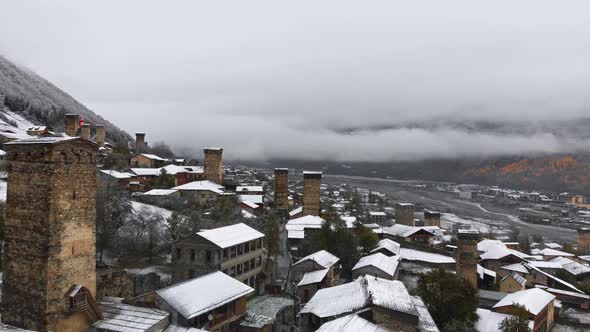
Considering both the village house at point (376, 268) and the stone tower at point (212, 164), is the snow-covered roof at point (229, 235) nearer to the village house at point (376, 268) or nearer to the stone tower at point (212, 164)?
the village house at point (376, 268)

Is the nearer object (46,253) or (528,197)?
(46,253)

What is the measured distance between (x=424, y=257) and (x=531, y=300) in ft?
48.9

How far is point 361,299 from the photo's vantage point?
20.3 meters

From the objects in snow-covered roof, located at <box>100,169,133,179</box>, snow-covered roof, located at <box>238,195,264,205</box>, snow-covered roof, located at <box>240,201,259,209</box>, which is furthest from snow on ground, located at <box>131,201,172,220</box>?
snow-covered roof, located at <box>238,195,264,205</box>

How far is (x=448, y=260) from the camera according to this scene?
41750 mm

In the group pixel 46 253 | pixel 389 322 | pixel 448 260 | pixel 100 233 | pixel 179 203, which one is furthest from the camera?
pixel 179 203

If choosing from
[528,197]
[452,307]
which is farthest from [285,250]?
[528,197]

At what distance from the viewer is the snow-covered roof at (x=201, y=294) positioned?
734 inches

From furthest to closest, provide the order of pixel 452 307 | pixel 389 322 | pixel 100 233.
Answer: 1. pixel 100 233
2. pixel 452 307
3. pixel 389 322

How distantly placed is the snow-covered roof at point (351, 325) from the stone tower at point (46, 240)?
8.97 metres

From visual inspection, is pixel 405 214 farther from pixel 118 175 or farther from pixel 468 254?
pixel 118 175

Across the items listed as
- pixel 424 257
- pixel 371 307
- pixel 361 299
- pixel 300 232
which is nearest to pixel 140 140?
pixel 300 232

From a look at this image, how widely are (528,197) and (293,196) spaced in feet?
322

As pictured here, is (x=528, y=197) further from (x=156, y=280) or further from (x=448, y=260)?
(x=156, y=280)
